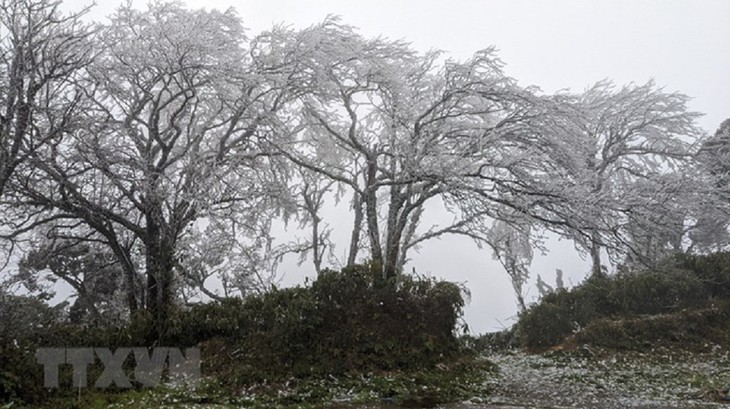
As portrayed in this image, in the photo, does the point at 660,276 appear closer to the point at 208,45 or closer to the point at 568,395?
the point at 568,395

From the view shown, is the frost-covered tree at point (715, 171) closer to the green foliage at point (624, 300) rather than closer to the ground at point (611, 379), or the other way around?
the green foliage at point (624, 300)

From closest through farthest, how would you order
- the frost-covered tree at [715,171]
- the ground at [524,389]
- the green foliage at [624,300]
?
1. the ground at [524,389]
2. the green foliage at [624,300]
3. the frost-covered tree at [715,171]

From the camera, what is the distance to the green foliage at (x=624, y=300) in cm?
1295

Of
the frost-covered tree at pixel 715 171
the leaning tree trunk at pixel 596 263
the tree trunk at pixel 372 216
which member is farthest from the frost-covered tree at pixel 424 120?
the frost-covered tree at pixel 715 171

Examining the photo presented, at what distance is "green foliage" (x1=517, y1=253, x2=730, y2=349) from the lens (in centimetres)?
1295

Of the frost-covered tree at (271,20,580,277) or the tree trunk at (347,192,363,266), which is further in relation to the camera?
the tree trunk at (347,192,363,266)

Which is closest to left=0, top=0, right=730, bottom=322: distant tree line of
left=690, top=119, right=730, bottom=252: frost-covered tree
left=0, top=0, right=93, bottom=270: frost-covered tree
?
left=0, top=0, right=93, bottom=270: frost-covered tree

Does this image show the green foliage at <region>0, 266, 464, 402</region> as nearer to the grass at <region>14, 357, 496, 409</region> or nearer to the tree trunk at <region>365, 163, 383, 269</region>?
the grass at <region>14, 357, 496, 409</region>

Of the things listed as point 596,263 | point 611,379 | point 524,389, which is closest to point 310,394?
point 524,389

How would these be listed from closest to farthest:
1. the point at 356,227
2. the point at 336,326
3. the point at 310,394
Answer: the point at 310,394 → the point at 336,326 → the point at 356,227

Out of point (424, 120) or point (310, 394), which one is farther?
point (424, 120)

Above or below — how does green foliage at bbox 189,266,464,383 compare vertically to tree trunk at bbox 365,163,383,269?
below

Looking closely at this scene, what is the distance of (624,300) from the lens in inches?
515

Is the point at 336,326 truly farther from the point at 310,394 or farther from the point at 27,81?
the point at 27,81
